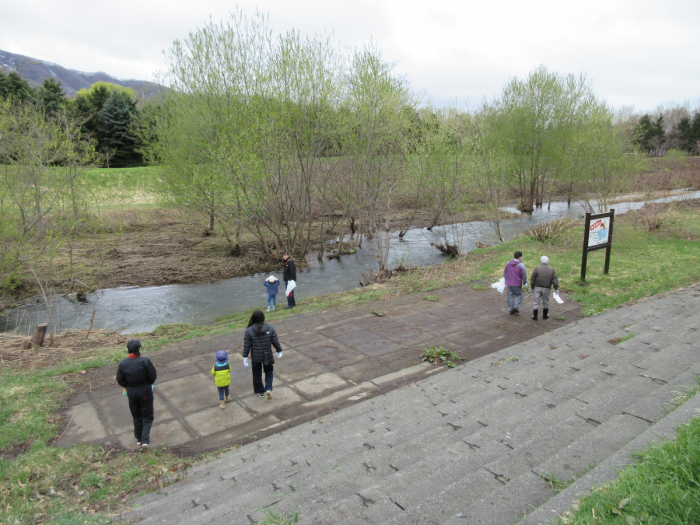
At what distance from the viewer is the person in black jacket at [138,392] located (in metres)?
5.77

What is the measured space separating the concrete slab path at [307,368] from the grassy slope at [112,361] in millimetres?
371

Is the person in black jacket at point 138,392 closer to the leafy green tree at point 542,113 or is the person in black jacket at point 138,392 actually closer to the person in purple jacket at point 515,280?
the person in purple jacket at point 515,280

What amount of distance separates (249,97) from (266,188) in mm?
3982

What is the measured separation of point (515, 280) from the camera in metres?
10.2

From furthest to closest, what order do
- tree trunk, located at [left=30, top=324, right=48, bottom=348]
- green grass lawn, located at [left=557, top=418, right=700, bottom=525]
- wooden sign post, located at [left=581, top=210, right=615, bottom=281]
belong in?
wooden sign post, located at [left=581, top=210, right=615, bottom=281] < tree trunk, located at [left=30, top=324, right=48, bottom=348] < green grass lawn, located at [left=557, top=418, right=700, bottom=525]

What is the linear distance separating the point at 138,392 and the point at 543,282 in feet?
27.3

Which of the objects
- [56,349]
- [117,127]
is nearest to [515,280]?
[56,349]

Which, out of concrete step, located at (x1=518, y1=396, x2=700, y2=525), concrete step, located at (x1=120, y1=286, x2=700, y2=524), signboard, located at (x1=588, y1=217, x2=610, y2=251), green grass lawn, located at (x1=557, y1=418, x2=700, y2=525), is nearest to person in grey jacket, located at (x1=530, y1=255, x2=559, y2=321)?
concrete step, located at (x1=120, y1=286, x2=700, y2=524)

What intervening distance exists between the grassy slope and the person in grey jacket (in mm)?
1481

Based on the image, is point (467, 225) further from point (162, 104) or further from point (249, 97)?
point (162, 104)

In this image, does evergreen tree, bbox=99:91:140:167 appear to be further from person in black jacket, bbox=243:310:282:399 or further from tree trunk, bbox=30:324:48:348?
person in black jacket, bbox=243:310:282:399

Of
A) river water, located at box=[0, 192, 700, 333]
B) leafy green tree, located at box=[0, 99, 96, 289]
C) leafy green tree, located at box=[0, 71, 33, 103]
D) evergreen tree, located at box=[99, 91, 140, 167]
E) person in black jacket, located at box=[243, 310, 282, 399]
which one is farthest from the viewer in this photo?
evergreen tree, located at box=[99, 91, 140, 167]

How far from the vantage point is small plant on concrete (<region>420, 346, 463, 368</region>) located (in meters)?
8.00

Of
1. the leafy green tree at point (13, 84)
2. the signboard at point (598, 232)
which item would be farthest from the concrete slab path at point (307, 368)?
the leafy green tree at point (13, 84)
